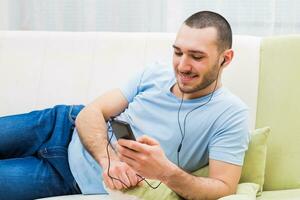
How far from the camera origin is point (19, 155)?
173 cm

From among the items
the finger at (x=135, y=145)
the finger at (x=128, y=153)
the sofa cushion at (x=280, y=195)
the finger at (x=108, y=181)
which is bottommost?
the sofa cushion at (x=280, y=195)

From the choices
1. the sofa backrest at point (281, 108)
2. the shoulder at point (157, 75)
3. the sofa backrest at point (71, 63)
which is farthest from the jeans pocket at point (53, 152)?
the sofa backrest at point (281, 108)

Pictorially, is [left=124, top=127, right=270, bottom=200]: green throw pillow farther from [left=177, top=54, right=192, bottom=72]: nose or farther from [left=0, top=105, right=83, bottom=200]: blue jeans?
[left=0, top=105, right=83, bottom=200]: blue jeans

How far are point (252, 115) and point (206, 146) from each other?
334 mm

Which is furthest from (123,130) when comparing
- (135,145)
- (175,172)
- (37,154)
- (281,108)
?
(281,108)

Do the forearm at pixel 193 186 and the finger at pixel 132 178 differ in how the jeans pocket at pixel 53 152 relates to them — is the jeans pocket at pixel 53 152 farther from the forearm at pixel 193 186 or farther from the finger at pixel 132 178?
the forearm at pixel 193 186

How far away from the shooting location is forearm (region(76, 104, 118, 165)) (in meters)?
1.56

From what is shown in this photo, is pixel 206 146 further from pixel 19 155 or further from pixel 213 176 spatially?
pixel 19 155

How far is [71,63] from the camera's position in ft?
6.28

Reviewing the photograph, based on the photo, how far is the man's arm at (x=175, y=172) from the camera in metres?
1.22

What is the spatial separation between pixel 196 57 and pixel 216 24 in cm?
13

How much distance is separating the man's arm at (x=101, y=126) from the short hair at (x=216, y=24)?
0.42 metres

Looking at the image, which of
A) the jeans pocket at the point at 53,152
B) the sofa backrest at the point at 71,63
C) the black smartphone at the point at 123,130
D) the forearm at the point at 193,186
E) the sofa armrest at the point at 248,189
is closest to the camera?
the black smartphone at the point at 123,130

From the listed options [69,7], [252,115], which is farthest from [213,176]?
[69,7]
